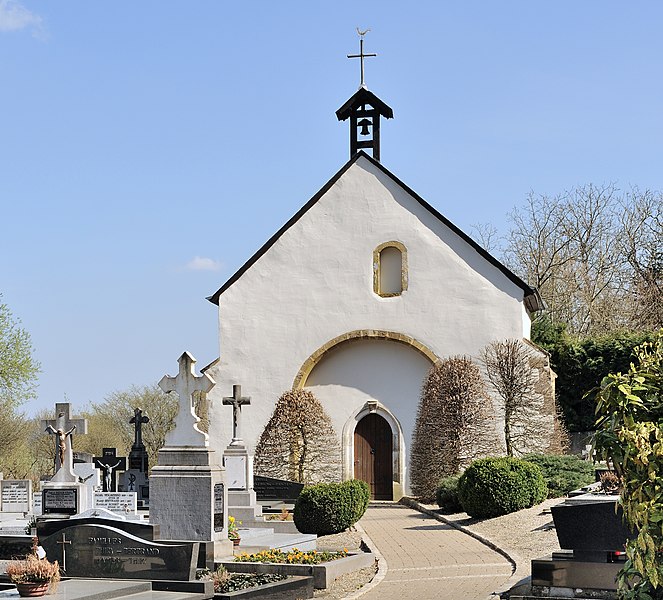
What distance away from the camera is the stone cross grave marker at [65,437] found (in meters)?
→ 16.3

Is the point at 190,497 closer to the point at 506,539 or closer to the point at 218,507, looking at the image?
the point at 218,507

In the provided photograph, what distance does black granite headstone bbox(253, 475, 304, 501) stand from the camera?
883 inches

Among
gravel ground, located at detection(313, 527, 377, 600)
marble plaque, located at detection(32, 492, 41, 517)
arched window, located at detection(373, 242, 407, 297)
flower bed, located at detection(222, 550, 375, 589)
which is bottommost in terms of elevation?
gravel ground, located at detection(313, 527, 377, 600)

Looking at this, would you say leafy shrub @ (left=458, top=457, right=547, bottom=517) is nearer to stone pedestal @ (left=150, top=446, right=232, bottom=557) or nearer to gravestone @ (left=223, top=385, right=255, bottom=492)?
gravestone @ (left=223, top=385, right=255, bottom=492)

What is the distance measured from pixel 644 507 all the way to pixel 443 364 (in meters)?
20.6

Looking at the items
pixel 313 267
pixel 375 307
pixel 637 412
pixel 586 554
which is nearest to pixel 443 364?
pixel 375 307

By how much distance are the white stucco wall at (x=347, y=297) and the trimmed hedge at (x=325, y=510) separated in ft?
31.3

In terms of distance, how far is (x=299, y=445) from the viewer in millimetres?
27500

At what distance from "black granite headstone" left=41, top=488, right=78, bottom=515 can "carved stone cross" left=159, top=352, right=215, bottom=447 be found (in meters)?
2.87

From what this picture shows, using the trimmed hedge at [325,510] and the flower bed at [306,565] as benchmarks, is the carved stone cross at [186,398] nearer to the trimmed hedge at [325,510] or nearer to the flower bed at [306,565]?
the flower bed at [306,565]

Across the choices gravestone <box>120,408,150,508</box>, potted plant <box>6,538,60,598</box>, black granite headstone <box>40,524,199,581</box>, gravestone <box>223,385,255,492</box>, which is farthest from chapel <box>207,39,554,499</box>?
potted plant <box>6,538,60,598</box>

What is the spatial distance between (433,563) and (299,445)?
12.9 metres

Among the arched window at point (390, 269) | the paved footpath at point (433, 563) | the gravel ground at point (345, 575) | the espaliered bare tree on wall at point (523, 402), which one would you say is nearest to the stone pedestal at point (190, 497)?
the gravel ground at point (345, 575)

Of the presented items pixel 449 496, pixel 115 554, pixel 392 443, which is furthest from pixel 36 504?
pixel 392 443
